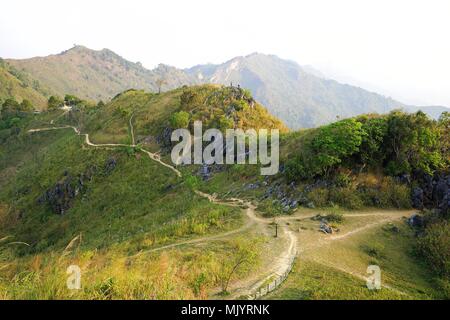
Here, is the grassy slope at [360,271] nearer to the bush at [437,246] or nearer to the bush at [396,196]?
the bush at [437,246]

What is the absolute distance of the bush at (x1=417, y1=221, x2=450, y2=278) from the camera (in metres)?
13.8

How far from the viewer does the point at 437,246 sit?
1474 centimetres

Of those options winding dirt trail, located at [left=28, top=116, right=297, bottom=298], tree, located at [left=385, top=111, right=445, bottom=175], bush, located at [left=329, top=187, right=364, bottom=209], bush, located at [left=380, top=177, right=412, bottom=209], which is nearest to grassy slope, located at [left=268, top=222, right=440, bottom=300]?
winding dirt trail, located at [left=28, top=116, right=297, bottom=298]

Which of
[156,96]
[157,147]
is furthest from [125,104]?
[157,147]

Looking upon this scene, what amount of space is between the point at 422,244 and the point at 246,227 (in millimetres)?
9019

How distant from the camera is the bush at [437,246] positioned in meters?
13.8

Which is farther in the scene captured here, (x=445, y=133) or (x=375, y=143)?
(x=445, y=133)

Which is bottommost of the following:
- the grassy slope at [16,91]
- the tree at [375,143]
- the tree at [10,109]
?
the tree at [375,143]

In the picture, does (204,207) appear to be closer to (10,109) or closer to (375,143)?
(375,143)

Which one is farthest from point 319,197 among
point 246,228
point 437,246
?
point 437,246

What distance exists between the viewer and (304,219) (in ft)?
62.7

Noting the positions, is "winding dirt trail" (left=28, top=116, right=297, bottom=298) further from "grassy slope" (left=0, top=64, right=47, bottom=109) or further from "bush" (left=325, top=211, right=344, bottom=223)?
"grassy slope" (left=0, top=64, right=47, bottom=109)

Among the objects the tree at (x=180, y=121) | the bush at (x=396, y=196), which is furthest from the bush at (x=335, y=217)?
the tree at (x=180, y=121)
